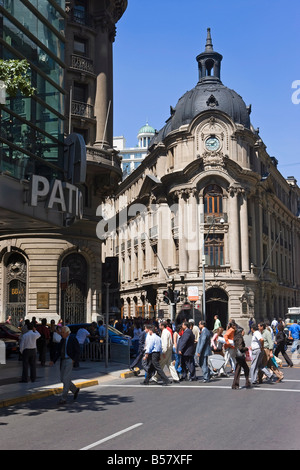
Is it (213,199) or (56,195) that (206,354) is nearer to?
(56,195)

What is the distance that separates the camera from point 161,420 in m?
9.75

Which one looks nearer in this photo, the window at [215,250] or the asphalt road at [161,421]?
the asphalt road at [161,421]

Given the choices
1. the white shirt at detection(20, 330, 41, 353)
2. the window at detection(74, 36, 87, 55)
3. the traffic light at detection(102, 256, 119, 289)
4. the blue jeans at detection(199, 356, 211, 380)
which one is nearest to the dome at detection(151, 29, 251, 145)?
the window at detection(74, 36, 87, 55)

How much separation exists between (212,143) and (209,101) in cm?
433

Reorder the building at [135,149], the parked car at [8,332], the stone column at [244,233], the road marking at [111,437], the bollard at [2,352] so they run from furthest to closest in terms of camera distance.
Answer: the building at [135,149], the stone column at [244,233], the parked car at [8,332], the bollard at [2,352], the road marking at [111,437]

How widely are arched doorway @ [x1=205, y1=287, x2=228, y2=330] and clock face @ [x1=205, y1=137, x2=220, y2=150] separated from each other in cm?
1267

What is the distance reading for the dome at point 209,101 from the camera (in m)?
51.4

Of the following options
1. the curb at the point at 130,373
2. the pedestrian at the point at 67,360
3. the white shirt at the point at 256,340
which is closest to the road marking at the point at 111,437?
the pedestrian at the point at 67,360

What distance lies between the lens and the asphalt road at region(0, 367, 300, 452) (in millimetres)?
7902

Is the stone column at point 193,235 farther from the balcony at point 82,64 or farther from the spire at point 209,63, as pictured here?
the balcony at point 82,64

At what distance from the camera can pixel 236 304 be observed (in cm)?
4788

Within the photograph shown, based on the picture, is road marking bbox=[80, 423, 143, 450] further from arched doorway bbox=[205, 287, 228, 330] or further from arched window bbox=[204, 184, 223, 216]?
arched window bbox=[204, 184, 223, 216]

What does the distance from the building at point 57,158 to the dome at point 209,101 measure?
53.7 ft
